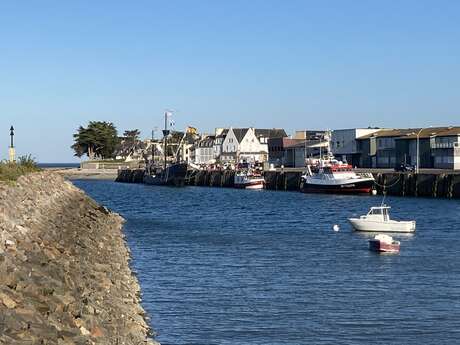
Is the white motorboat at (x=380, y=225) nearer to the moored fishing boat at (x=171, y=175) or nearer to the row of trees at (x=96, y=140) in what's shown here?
the moored fishing boat at (x=171, y=175)

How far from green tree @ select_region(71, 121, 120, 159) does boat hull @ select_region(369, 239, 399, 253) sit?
150552 mm

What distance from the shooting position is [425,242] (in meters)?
41.5

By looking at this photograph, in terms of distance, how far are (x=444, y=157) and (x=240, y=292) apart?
7933cm

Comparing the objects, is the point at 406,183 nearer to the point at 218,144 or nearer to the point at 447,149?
the point at 447,149

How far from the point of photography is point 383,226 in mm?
46750

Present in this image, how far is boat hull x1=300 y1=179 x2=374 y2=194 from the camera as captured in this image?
9000 cm

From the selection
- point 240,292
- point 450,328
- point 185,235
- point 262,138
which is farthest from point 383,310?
point 262,138

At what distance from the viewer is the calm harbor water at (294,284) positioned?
2026cm

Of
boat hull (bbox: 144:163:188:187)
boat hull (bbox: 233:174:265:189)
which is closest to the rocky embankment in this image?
boat hull (bbox: 233:174:265:189)

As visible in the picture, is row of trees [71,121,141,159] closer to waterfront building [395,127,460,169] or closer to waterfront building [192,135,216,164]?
waterfront building [192,135,216,164]

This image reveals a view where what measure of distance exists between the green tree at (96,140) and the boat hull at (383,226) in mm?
141481

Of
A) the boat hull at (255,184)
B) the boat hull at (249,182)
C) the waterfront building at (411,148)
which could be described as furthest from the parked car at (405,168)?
the boat hull at (249,182)

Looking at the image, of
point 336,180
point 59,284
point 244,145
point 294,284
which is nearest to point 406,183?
point 336,180

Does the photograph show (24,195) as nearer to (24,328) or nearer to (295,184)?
(24,328)
